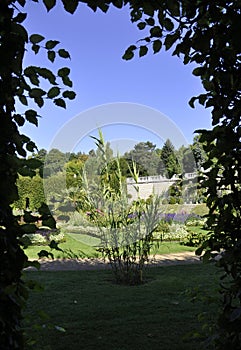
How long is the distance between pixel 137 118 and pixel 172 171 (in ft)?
13.7

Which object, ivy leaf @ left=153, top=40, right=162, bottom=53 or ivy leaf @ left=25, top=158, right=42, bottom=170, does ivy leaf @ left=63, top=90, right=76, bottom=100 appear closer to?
ivy leaf @ left=25, top=158, right=42, bottom=170

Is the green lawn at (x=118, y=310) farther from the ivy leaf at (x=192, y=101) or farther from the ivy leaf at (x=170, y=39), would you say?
the ivy leaf at (x=170, y=39)

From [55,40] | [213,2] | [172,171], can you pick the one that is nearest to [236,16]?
[213,2]

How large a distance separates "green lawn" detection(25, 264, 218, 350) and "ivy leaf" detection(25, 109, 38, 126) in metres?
1.01

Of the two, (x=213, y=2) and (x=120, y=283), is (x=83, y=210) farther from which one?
(x=213, y=2)

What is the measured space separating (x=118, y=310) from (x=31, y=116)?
2.87 meters

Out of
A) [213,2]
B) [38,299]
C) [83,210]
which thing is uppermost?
[213,2]

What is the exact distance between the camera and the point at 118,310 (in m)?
3.63

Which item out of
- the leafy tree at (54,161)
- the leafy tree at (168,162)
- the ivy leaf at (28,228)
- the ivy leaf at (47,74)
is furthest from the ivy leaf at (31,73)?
the leafy tree at (168,162)

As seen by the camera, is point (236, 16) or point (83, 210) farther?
point (83, 210)

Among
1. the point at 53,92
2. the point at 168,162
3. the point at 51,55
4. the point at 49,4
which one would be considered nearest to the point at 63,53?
the point at 51,55

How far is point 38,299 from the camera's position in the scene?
418cm

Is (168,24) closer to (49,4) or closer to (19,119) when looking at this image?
(49,4)

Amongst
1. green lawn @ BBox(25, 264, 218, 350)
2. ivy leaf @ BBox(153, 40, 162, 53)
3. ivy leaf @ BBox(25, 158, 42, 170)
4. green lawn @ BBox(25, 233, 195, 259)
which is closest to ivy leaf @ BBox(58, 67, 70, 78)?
ivy leaf @ BBox(25, 158, 42, 170)
